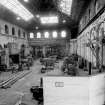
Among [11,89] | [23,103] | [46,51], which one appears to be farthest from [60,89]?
[46,51]

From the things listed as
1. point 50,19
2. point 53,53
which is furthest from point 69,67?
point 53,53

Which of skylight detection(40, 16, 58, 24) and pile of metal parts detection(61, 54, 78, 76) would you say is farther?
skylight detection(40, 16, 58, 24)

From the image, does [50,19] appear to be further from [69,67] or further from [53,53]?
[69,67]

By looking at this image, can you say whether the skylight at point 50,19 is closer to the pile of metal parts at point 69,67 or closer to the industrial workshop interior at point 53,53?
the industrial workshop interior at point 53,53

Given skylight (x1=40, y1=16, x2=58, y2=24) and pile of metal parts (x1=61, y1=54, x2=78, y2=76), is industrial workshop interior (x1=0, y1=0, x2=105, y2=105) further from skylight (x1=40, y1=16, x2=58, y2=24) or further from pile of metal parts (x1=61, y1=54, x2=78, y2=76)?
skylight (x1=40, y1=16, x2=58, y2=24)

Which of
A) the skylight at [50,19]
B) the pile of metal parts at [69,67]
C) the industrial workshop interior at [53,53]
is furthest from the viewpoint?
the skylight at [50,19]

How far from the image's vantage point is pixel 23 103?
16.7ft

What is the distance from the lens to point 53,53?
25.6 m

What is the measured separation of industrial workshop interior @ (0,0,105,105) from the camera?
4.08 metres

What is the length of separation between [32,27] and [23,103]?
70.3 feet

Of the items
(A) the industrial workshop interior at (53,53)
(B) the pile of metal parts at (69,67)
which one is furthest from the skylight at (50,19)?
(B) the pile of metal parts at (69,67)

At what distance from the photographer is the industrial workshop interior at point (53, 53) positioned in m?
4.08

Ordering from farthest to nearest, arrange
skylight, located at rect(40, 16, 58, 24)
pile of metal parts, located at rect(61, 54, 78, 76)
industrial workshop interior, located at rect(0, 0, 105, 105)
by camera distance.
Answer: skylight, located at rect(40, 16, 58, 24)
pile of metal parts, located at rect(61, 54, 78, 76)
industrial workshop interior, located at rect(0, 0, 105, 105)

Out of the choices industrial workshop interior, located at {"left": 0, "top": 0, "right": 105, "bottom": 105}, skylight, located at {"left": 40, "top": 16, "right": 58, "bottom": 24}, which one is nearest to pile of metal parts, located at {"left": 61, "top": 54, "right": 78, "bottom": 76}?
industrial workshop interior, located at {"left": 0, "top": 0, "right": 105, "bottom": 105}
